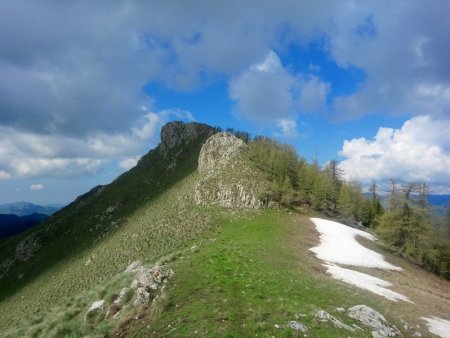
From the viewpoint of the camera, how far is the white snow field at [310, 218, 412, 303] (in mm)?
29786

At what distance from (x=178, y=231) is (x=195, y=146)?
59752 millimetres

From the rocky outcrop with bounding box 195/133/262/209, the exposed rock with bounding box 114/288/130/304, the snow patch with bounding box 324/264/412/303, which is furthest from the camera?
the rocky outcrop with bounding box 195/133/262/209

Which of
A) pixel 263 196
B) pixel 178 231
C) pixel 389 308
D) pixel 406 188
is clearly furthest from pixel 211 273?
pixel 406 188

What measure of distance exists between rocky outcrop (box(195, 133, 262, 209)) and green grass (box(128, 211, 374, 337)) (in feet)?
111

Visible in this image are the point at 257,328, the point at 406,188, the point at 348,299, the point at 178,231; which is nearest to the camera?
the point at 257,328

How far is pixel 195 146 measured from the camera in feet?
399

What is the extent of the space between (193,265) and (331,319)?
1329 cm

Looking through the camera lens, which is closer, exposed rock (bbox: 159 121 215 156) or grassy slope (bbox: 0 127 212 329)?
grassy slope (bbox: 0 127 212 329)

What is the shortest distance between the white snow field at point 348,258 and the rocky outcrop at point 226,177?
52.0 feet

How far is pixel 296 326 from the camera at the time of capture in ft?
55.2

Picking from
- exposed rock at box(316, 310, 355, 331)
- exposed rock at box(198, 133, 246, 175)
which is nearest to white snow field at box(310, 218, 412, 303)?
exposed rock at box(316, 310, 355, 331)

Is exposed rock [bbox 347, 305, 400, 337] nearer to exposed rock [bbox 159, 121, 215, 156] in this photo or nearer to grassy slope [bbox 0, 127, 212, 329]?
grassy slope [bbox 0, 127, 212, 329]

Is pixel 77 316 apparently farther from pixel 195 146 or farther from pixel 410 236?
pixel 195 146

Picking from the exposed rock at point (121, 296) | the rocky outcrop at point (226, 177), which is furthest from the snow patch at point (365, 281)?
the rocky outcrop at point (226, 177)
